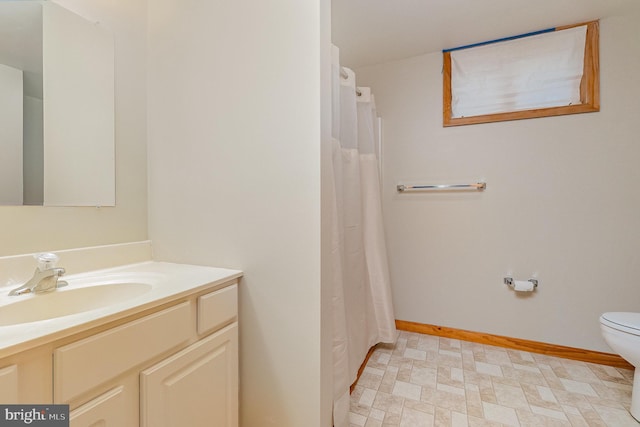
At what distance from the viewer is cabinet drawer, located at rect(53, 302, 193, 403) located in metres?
0.68

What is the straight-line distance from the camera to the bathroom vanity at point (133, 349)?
652 millimetres

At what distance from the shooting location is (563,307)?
2023mm

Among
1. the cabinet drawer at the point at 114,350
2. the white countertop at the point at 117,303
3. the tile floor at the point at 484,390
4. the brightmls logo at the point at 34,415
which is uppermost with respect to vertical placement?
the white countertop at the point at 117,303

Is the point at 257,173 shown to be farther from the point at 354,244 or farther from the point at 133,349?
the point at 354,244

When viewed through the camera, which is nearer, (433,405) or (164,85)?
(164,85)

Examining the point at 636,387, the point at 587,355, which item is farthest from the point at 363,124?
the point at 587,355

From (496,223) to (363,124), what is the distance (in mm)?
1262

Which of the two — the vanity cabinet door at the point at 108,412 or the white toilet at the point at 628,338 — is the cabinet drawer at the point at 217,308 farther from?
the white toilet at the point at 628,338

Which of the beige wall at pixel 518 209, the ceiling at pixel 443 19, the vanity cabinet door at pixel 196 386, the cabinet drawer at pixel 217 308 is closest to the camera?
the vanity cabinet door at pixel 196 386

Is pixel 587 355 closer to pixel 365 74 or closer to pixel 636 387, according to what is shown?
pixel 636 387

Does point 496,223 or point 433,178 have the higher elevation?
point 433,178

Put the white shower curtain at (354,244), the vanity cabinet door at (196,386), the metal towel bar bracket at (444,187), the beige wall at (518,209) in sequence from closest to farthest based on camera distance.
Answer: the vanity cabinet door at (196,386) → the white shower curtain at (354,244) → the beige wall at (518,209) → the metal towel bar bracket at (444,187)

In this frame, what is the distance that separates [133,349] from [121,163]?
3.10 feet

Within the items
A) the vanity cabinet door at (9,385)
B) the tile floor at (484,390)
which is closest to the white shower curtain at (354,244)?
the tile floor at (484,390)
